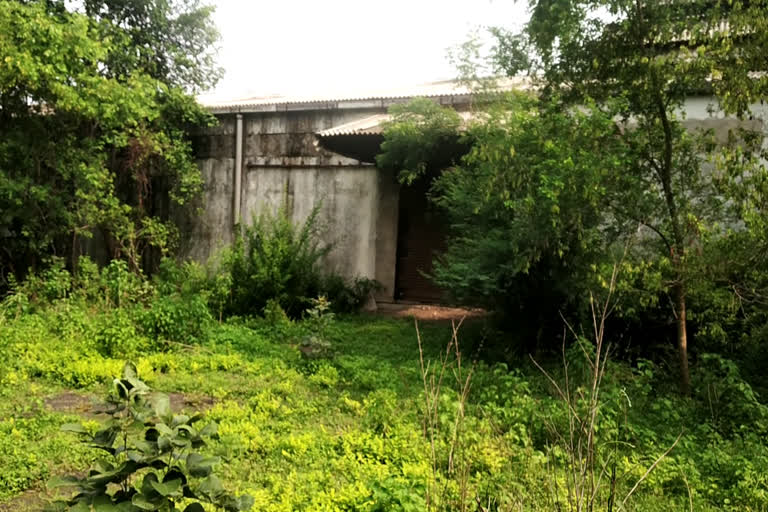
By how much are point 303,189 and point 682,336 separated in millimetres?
7982

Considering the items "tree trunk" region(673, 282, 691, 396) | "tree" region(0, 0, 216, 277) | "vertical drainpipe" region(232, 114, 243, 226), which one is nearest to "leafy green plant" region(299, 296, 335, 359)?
"tree trunk" region(673, 282, 691, 396)

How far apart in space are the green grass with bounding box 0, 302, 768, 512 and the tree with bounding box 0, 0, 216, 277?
3.26m

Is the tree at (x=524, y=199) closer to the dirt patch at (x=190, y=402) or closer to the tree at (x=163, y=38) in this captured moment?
the dirt patch at (x=190, y=402)

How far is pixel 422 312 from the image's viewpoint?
994 cm

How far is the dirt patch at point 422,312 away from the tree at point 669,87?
4.20 m

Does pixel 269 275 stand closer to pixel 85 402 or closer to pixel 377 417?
pixel 85 402

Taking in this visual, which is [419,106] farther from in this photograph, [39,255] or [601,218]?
[39,255]

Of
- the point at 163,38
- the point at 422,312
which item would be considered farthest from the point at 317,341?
the point at 163,38

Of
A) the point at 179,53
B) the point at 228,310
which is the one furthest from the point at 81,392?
the point at 179,53

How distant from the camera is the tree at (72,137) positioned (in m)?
8.03

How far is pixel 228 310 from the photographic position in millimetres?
8742

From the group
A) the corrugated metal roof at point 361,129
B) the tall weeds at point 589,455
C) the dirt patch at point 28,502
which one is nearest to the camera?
the tall weeds at point 589,455

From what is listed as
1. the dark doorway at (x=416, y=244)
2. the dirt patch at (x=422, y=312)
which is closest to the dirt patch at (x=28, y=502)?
the dirt patch at (x=422, y=312)

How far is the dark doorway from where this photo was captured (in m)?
10.6
